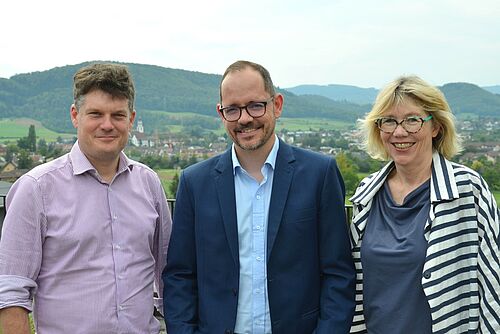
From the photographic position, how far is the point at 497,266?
7.59ft

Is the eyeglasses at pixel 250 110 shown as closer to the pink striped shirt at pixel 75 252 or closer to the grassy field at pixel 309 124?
the pink striped shirt at pixel 75 252

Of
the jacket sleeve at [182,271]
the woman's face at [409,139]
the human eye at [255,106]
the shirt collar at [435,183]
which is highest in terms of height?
the human eye at [255,106]

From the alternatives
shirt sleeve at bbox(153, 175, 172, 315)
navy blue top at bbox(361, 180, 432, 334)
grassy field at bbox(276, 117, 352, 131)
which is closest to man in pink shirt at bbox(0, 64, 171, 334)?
shirt sleeve at bbox(153, 175, 172, 315)

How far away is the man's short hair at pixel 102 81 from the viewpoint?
2395 millimetres

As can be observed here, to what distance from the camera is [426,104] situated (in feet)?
8.15

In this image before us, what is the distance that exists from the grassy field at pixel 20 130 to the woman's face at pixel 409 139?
29.6 meters

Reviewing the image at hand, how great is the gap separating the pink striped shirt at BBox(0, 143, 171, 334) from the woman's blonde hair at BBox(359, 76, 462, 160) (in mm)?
1201

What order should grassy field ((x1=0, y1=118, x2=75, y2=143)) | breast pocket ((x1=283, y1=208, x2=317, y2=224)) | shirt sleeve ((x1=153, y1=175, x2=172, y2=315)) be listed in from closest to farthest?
breast pocket ((x1=283, y1=208, x2=317, y2=224)), shirt sleeve ((x1=153, y1=175, x2=172, y2=315)), grassy field ((x1=0, y1=118, x2=75, y2=143))

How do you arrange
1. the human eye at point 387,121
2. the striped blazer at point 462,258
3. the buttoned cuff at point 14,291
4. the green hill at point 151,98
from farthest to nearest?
the green hill at point 151,98 < the human eye at point 387,121 < the striped blazer at point 462,258 < the buttoned cuff at point 14,291

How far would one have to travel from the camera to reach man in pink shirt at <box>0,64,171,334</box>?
2254mm

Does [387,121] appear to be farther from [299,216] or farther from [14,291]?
[14,291]

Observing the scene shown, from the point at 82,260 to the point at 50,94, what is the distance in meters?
45.2

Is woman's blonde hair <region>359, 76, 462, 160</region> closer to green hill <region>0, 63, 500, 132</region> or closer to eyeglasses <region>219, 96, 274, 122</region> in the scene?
eyeglasses <region>219, 96, 274, 122</region>

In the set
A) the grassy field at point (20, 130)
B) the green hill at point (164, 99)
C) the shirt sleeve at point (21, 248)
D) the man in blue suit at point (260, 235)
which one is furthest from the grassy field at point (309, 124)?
the shirt sleeve at point (21, 248)
